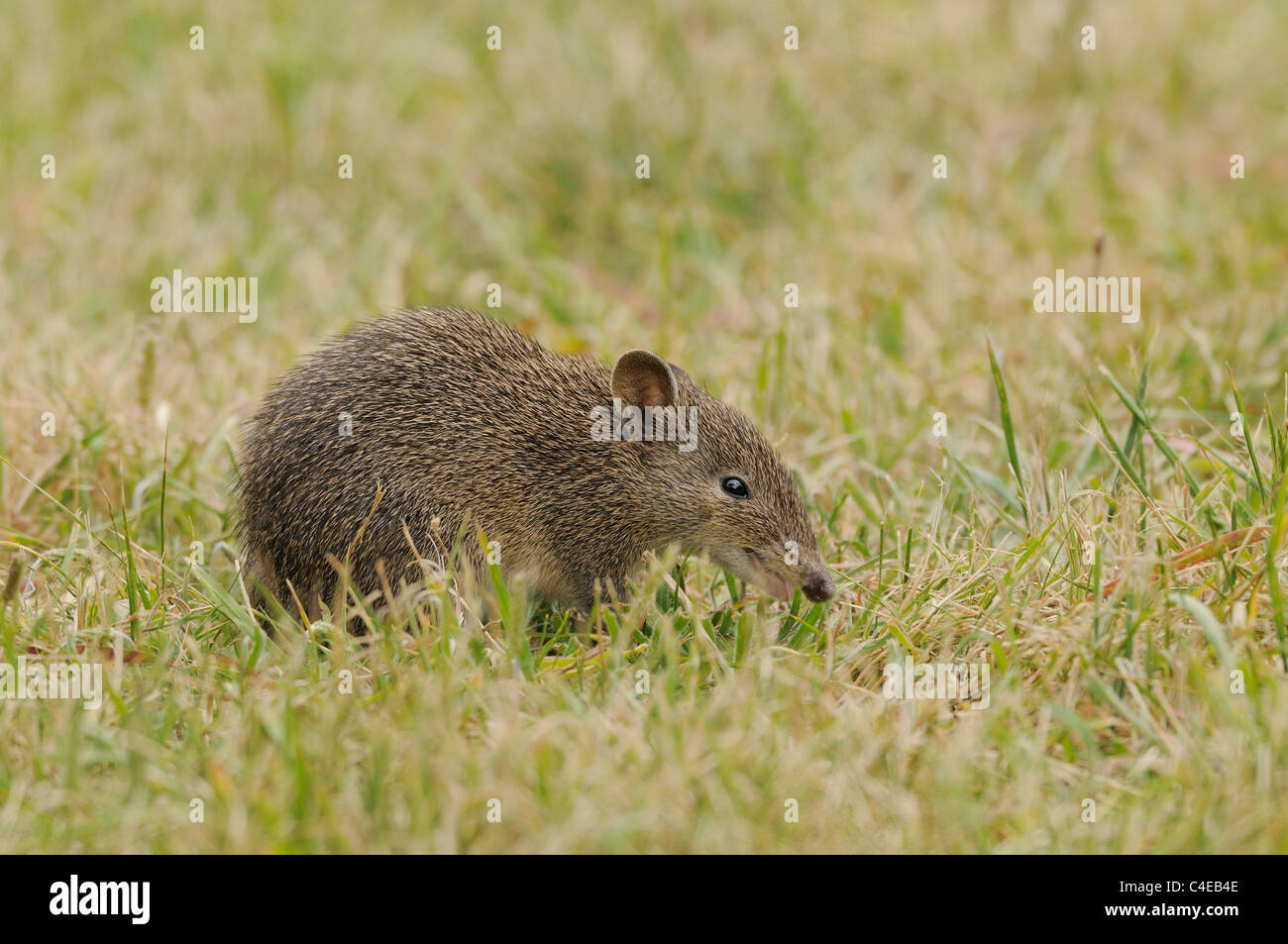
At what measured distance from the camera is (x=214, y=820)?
3.39 meters

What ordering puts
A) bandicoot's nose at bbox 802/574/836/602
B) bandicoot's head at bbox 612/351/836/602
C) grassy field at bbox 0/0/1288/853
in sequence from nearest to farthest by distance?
grassy field at bbox 0/0/1288/853 → bandicoot's nose at bbox 802/574/836/602 → bandicoot's head at bbox 612/351/836/602

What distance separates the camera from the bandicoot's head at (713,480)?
4.77 meters

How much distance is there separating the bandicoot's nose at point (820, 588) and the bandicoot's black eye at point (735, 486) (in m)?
0.40

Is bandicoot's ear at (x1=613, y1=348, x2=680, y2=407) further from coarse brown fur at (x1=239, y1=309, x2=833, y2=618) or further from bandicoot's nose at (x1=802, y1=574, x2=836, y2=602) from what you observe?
bandicoot's nose at (x1=802, y1=574, x2=836, y2=602)

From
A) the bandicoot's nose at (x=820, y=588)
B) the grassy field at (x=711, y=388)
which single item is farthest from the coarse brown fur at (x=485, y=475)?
the grassy field at (x=711, y=388)

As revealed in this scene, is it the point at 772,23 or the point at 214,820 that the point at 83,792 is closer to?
the point at 214,820

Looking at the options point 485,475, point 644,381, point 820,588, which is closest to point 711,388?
point 644,381

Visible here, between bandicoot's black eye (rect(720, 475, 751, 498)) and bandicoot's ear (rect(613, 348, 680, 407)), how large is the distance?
12.5 inches

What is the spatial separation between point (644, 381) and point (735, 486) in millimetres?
475

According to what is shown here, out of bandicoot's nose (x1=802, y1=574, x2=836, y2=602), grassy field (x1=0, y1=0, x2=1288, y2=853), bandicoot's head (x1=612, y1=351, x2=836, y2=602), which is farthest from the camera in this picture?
bandicoot's head (x1=612, y1=351, x2=836, y2=602)

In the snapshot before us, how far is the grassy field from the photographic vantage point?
3584 millimetres

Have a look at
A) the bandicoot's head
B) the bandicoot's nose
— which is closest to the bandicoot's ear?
the bandicoot's head

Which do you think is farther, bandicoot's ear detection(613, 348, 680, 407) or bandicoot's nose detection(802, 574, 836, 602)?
bandicoot's ear detection(613, 348, 680, 407)

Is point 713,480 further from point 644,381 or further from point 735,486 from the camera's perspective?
point 644,381
